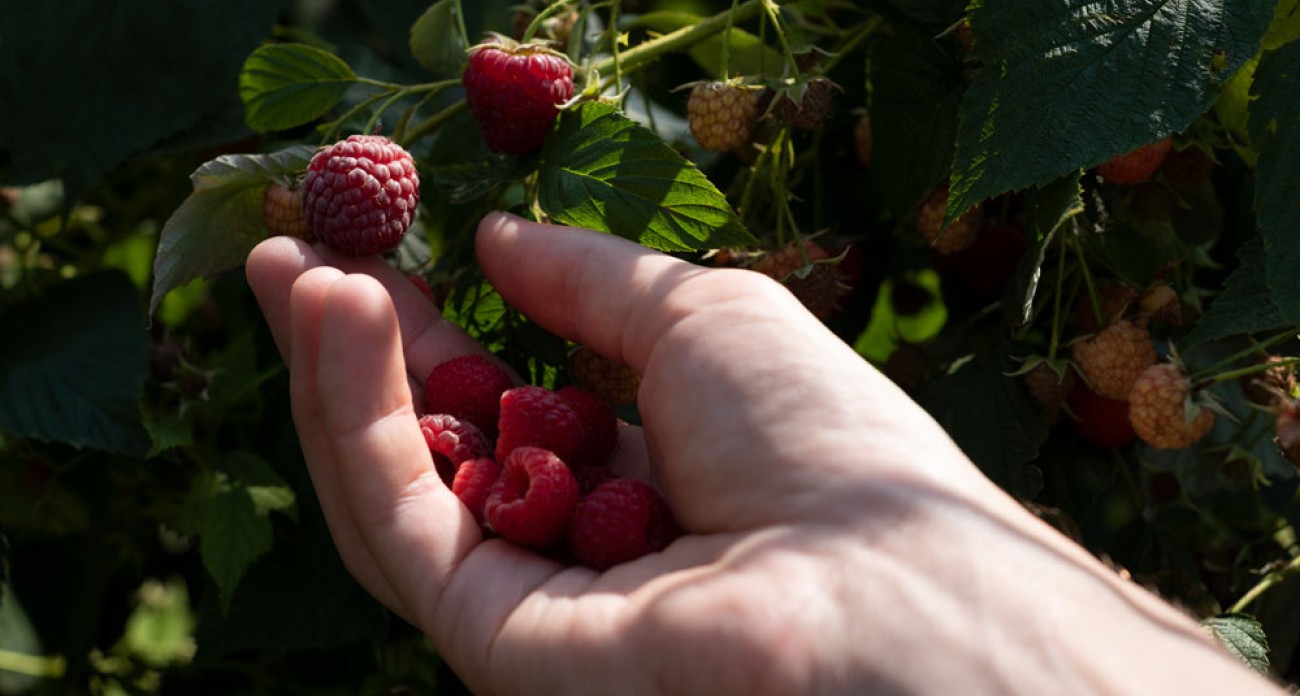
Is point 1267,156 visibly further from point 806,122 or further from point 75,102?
point 75,102

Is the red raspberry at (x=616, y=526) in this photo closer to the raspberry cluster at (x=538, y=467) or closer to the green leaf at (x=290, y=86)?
the raspberry cluster at (x=538, y=467)

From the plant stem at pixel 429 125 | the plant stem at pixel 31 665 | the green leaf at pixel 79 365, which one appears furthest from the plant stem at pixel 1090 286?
the plant stem at pixel 31 665

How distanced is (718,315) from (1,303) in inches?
40.1

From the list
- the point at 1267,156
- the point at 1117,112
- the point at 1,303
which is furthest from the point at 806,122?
the point at 1,303

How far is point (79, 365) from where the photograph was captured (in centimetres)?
137

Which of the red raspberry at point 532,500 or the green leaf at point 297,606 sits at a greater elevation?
the red raspberry at point 532,500

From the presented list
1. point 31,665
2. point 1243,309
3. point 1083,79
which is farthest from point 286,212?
point 31,665

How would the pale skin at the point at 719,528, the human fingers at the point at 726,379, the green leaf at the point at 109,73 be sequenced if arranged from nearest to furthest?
the pale skin at the point at 719,528, the human fingers at the point at 726,379, the green leaf at the point at 109,73

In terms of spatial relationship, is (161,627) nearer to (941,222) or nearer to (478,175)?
(478,175)

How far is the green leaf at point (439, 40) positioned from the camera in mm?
1297

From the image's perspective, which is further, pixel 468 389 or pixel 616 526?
pixel 468 389

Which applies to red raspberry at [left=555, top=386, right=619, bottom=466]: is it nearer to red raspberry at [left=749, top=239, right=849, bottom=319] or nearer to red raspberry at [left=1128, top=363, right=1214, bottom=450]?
red raspberry at [left=749, top=239, right=849, bottom=319]

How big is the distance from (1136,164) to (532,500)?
597mm

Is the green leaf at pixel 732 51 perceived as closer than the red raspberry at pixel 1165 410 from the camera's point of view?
No
